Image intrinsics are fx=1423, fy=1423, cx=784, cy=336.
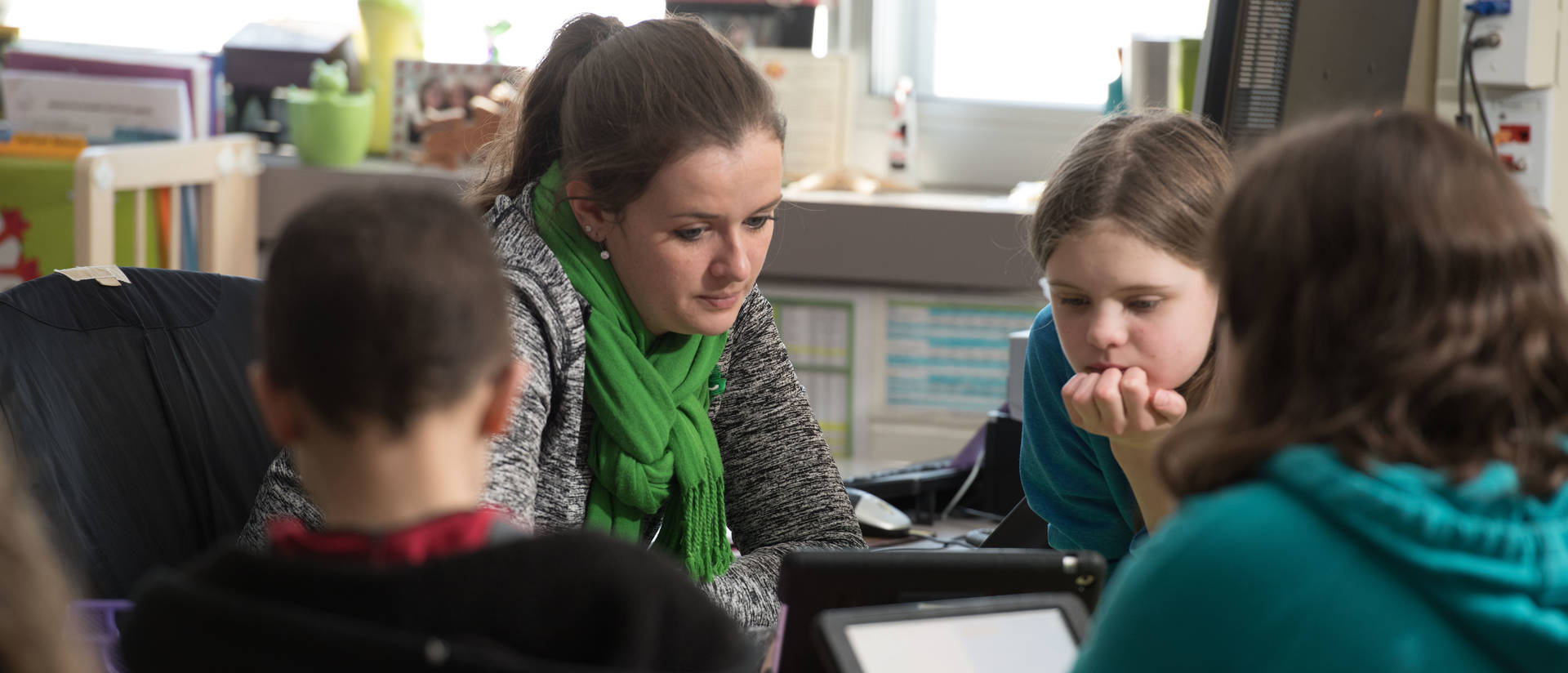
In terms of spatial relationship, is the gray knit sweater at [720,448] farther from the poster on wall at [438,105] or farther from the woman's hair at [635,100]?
the poster on wall at [438,105]

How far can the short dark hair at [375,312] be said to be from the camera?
66 cm

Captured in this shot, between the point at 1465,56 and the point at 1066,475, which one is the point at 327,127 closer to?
the point at 1066,475

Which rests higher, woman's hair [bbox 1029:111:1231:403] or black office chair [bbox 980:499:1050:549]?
woman's hair [bbox 1029:111:1231:403]

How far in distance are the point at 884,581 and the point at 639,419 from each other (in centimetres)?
47

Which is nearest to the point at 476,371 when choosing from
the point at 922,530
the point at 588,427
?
the point at 588,427

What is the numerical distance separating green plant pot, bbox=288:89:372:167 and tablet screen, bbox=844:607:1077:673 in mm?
2201

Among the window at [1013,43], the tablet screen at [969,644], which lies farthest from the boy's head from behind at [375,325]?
the window at [1013,43]

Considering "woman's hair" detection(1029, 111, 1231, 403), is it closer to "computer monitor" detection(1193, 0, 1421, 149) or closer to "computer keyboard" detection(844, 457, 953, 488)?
"computer monitor" detection(1193, 0, 1421, 149)

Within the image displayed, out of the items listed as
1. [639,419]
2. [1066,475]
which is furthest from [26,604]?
[1066,475]

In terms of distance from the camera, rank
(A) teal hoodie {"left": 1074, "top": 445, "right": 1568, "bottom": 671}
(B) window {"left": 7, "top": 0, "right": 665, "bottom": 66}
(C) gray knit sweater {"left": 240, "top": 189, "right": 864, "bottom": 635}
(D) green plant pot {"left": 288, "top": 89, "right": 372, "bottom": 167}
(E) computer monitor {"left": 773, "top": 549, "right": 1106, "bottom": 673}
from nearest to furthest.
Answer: (A) teal hoodie {"left": 1074, "top": 445, "right": 1568, "bottom": 671}, (E) computer monitor {"left": 773, "top": 549, "right": 1106, "bottom": 673}, (C) gray knit sweater {"left": 240, "top": 189, "right": 864, "bottom": 635}, (D) green plant pot {"left": 288, "top": 89, "right": 372, "bottom": 167}, (B) window {"left": 7, "top": 0, "right": 665, "bottom": 66}

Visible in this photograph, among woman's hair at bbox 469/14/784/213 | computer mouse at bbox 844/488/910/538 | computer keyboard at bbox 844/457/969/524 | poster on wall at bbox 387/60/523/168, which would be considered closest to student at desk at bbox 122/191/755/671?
woman's hair at bbox 469/14/784/213

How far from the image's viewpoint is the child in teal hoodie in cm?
65

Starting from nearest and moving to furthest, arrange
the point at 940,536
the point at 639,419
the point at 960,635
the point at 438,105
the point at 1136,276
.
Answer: the point at 960,635 → the point at 1136,276 → the point at 639,419 → the point at 940,536 → the point at 438,105

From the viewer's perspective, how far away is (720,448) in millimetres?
1515
